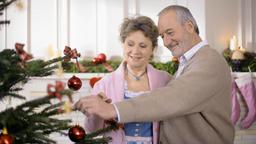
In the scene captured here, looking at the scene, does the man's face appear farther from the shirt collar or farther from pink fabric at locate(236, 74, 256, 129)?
pink fabric at locate(236, 74, 256, 129)

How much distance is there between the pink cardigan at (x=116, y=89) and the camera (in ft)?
5.49

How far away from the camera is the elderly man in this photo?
1267mm

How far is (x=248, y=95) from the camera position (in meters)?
3.56

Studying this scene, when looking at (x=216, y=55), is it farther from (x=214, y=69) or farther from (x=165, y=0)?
(x=165, y=0)

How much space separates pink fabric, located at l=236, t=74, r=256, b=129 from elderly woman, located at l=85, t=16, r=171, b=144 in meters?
1.86

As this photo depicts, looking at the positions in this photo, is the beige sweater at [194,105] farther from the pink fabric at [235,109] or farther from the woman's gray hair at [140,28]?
the pink fabric at [235,109]

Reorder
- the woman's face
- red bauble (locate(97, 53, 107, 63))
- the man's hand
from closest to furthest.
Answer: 1. the man's hand
2. the woman's face
3. red bauble (locate(97, 53, 107, 63))

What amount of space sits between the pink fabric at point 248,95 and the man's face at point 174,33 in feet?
6.93

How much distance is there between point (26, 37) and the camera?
3.34 metres

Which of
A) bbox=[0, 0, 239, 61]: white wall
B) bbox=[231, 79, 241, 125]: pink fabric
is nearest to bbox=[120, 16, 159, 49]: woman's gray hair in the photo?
bbox=[0, 0, 239, 61]: white wall

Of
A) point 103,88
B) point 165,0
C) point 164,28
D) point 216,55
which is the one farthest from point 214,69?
point 165,0

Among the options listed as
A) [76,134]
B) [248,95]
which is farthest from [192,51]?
[248,95]

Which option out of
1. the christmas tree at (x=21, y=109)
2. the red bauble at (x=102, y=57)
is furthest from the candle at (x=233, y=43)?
the christmas tree at (x=21, y=109)

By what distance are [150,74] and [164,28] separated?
0.32 meters
